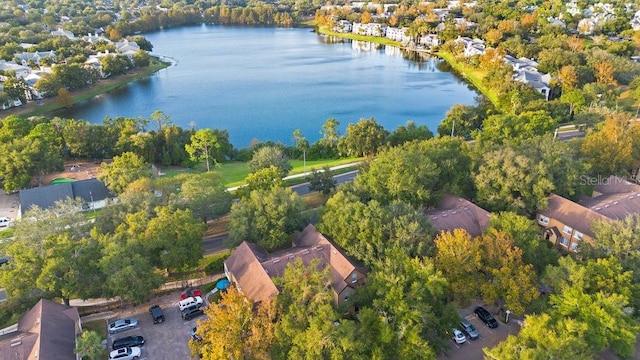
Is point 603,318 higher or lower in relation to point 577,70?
lower

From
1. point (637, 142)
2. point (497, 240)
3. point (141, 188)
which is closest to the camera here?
point (497, 240)

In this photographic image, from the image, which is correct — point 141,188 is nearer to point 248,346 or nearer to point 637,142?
point 248,346

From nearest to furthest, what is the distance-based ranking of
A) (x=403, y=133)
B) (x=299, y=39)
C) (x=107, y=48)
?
(x=403, y=133) → (x=107, y=48) → (x=299, y=39)

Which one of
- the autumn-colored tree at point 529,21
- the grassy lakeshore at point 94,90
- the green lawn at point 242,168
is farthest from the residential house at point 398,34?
the green lawn at point 242,168

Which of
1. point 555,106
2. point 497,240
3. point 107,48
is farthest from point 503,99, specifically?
point 107,48

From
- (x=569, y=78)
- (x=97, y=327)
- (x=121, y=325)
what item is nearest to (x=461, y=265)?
(x=121, y=325)

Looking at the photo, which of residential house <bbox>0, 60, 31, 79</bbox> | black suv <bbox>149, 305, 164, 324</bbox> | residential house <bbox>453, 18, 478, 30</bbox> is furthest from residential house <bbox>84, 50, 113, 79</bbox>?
residential house <bbox>453, 18, 478, 30</bbox>

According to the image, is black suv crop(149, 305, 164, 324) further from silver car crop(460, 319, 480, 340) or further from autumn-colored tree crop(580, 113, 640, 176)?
autumn-colored tree crop(580, 113, 640, 176)

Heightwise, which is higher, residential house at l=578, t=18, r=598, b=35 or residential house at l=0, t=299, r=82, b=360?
residential house at l=578, t=18, r=598, b=35
